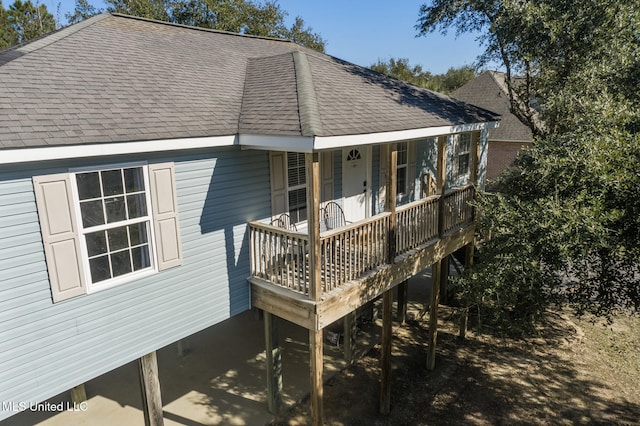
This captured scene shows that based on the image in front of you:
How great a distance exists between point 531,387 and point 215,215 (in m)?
8.66

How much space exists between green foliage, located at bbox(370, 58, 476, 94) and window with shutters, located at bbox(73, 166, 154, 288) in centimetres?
3945

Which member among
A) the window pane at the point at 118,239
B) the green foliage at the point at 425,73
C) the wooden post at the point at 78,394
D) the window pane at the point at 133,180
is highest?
the green foliage at the point at 425,73

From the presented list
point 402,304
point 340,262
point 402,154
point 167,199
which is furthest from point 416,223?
point 402,304

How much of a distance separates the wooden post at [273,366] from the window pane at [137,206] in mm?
3740

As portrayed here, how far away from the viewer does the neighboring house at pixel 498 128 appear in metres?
27.3

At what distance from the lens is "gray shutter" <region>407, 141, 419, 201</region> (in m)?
11.3

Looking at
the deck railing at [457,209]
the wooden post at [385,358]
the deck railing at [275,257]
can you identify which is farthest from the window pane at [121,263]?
the deck railing at [457,209]

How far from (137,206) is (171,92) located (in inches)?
81.4

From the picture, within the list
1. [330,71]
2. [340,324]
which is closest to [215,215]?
[330,71]

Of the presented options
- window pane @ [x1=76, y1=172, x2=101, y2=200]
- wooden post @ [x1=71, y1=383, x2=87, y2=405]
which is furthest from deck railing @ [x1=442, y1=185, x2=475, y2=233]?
wooden post @ [x1=71, y1=383, x2=87, y2=405]

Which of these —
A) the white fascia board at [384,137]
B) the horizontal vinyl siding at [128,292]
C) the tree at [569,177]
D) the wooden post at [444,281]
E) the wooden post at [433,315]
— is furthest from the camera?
the wooden post at [444,281]

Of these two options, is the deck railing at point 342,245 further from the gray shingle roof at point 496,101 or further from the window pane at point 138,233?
the gray shingle roof at point 496,101

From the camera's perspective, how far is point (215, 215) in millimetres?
6715

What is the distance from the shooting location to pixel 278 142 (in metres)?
6.10
